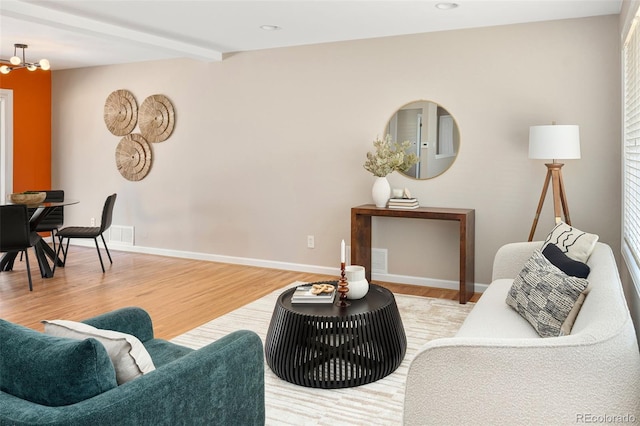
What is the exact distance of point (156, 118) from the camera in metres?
6.45

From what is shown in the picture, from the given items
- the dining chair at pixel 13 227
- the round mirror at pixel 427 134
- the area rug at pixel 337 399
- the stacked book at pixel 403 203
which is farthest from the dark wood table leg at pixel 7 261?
the round mirror at pixel 427 134

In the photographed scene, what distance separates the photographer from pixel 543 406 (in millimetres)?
1675

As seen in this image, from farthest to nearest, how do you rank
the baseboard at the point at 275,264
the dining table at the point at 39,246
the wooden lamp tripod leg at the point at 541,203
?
the dining table at the point at 39,246, the baseboard at the point at 275,264, the wooden lamp tripod leg at the point at 541,203

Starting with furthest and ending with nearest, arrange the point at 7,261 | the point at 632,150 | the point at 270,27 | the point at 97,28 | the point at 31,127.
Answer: the point at 31,127 < the point at 7,261 < the point at 270,27 < the point at 97,28 < the point at 632,150

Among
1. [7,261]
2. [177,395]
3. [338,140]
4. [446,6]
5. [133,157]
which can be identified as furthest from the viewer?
[133,157]

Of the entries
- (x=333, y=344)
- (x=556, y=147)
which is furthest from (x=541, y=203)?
(x=333, y=344)

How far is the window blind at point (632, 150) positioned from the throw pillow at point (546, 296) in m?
0.42

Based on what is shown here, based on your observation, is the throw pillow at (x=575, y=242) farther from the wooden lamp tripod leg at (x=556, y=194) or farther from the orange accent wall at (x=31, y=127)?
the orange accent wall at (x=31, y=127)

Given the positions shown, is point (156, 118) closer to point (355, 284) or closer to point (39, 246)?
point (39, 246)

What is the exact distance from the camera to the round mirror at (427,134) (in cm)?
484

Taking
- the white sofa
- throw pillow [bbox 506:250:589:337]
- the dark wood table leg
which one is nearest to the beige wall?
the dark wood table leg

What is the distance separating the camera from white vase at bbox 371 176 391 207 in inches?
191

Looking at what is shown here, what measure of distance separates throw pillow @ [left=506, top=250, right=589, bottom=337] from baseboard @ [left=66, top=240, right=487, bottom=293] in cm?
218

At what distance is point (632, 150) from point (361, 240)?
2.39m
